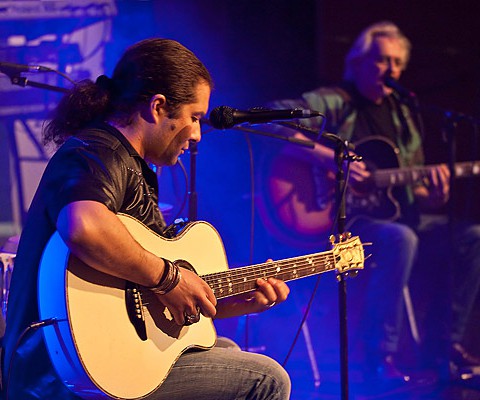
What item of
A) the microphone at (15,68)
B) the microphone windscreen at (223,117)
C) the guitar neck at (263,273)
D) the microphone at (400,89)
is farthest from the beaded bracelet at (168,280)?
the microphone at (400,89)

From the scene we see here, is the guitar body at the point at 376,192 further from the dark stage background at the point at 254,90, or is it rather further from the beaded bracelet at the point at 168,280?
the beaded bracelet at the point at 168,280

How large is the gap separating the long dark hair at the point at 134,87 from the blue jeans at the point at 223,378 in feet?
2.83

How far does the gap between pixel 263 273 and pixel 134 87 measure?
0.86 metres

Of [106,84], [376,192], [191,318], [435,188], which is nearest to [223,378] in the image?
[191,318]

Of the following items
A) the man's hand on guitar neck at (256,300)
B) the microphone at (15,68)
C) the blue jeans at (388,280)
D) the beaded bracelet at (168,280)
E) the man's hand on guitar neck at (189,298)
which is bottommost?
the blue jeans at (388,280)

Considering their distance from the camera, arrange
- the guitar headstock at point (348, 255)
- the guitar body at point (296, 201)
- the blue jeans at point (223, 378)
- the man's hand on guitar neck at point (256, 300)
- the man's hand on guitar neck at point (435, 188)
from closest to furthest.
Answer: the blue jeans at point (223, 378), the man's hand on guitar neck at point (256, 300), the guitar headstock at point (348, 255), the guitar body at point (296, 201), the man's hand on guitar neck at point (435, 188)

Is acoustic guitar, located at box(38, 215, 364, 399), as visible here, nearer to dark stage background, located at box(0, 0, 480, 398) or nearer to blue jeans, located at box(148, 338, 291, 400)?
blue jeans, located at box(148, 338, 291, 400)

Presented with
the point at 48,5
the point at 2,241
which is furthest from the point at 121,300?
the point at 48,5

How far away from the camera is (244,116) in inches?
111

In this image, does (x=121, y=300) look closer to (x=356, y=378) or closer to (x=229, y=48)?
(x=356, y=378)

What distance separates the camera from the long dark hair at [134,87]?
256cm

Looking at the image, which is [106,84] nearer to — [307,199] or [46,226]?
[46,226]

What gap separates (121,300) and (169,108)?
697 millimetres

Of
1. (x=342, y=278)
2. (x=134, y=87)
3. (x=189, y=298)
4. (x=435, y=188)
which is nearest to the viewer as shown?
(x=189, y=298)
